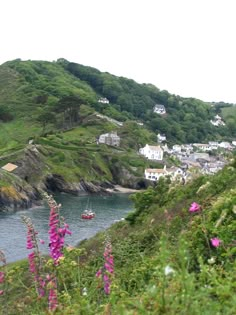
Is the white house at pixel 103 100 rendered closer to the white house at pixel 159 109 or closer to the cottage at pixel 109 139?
the white house at pixel 159 109

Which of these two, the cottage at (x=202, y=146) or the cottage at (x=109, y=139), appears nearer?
the cottage at (x=109, y=139)

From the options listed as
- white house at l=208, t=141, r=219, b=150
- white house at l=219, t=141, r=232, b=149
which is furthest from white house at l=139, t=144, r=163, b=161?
white house at l=219, t=141, r=232, b=149

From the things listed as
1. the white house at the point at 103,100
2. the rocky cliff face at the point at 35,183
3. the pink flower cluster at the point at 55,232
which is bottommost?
the rocky cliff face at the point at 35,183

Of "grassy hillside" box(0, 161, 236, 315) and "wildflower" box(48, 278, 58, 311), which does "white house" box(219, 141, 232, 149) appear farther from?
"wildflower" box(48, 278, 58, 311)

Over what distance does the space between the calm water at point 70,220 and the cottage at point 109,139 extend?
105 ft

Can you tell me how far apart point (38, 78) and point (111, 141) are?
59.1m

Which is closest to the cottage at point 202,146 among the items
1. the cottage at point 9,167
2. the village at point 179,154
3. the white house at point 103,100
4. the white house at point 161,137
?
the village at point 179,154

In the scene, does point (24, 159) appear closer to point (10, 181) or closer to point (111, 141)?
point (10, 181)

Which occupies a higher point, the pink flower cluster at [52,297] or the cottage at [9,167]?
the pink flower cluster at [52,297]

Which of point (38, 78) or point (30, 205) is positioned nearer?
point (30, 205)

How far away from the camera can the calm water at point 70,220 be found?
1655 inches

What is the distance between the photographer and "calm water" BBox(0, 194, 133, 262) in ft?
138

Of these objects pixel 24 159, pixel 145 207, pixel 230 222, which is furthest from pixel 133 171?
pixel 230 222

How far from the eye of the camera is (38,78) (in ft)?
529
